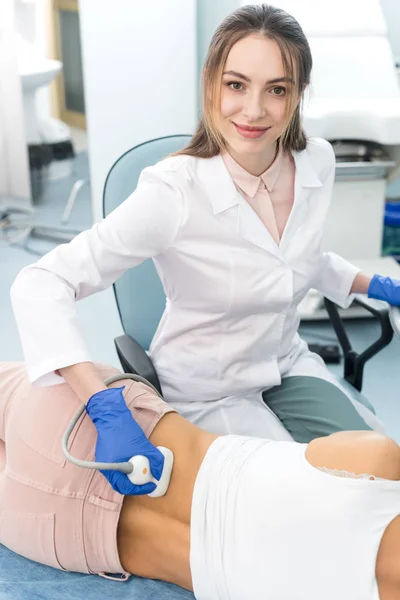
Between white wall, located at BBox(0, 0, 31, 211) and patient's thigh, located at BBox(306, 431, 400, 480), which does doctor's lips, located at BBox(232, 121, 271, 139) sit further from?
white wall, located at BBox(0, 0, 31, 211)

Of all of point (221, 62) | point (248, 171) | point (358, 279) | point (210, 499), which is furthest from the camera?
point (358, 279)

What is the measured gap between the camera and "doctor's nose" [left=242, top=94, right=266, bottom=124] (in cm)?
135

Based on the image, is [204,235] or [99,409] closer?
[99,409]

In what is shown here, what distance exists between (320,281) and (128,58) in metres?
1.71

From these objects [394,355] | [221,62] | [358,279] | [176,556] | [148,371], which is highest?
[221,62]

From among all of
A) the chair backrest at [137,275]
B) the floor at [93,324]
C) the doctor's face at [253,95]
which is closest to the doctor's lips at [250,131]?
the doctor's face at [253,95]

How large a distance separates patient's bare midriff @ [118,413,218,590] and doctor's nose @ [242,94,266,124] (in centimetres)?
56

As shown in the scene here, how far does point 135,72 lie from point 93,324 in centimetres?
103

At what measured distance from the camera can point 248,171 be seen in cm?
150

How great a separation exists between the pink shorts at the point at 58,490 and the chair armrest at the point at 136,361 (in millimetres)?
162

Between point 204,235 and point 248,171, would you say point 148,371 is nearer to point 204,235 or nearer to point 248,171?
point 204,235

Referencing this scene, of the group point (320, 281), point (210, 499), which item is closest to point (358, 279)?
point (320, 281)

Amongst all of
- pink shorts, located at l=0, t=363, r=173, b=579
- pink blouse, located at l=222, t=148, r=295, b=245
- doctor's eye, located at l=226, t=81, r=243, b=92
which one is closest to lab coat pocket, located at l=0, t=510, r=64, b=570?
pink shorts, located at l=0, t=363, r=173, b=579

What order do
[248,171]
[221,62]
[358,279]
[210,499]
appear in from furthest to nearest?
[358,279], [248,171], [221,62], [210,499]
